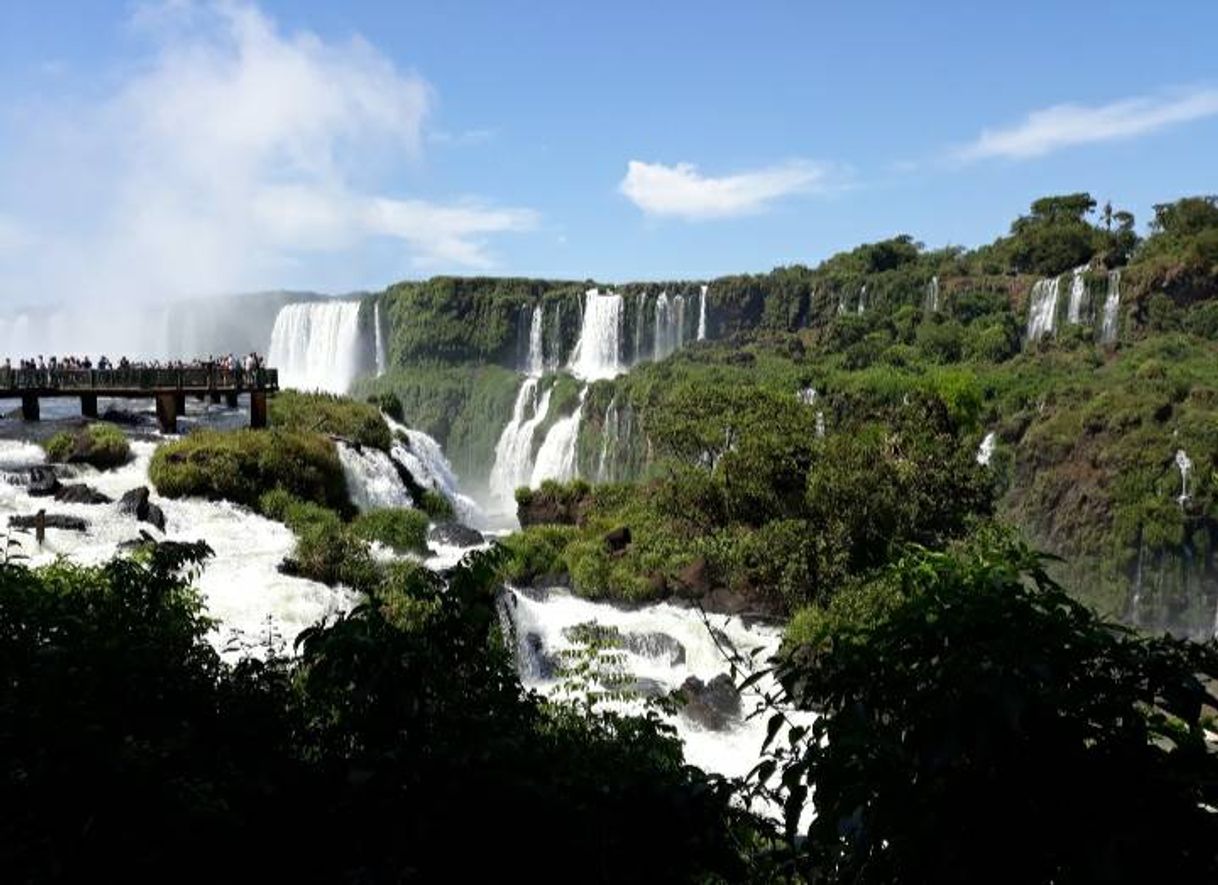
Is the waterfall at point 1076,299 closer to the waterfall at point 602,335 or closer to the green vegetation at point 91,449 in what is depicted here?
the waterfall at point 602,335

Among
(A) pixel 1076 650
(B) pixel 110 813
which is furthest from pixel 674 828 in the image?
(B) pixel 110 813

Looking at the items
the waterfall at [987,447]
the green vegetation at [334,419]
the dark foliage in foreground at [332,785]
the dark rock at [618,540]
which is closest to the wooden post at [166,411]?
the green vegetation at [334,419]

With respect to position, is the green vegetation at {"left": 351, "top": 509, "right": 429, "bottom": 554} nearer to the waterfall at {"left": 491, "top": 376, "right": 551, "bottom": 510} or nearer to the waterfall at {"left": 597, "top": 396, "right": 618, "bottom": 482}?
the waterfall at {"left": 597, "top": 396, "right": 618, "bottom": 482}

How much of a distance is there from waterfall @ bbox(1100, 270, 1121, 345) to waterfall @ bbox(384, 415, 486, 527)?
45.0 m

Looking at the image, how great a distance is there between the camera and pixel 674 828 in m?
4.28

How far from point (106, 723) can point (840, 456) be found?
26411mm

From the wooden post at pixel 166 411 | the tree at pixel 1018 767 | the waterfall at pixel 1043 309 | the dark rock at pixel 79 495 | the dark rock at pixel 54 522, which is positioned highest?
the waterfall at pixel 1043 309

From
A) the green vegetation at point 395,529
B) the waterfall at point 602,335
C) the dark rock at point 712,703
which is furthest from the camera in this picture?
the waterfall at point 602,335

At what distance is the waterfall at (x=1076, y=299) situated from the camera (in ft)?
208

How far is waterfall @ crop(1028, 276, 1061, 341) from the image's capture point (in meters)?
64.6

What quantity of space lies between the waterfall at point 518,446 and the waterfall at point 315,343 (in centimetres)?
2159

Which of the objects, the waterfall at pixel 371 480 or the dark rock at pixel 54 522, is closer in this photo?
the dark rock at pixel 54 522

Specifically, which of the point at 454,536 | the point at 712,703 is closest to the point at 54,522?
the point at 454,536

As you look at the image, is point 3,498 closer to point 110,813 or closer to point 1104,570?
point 110,813
